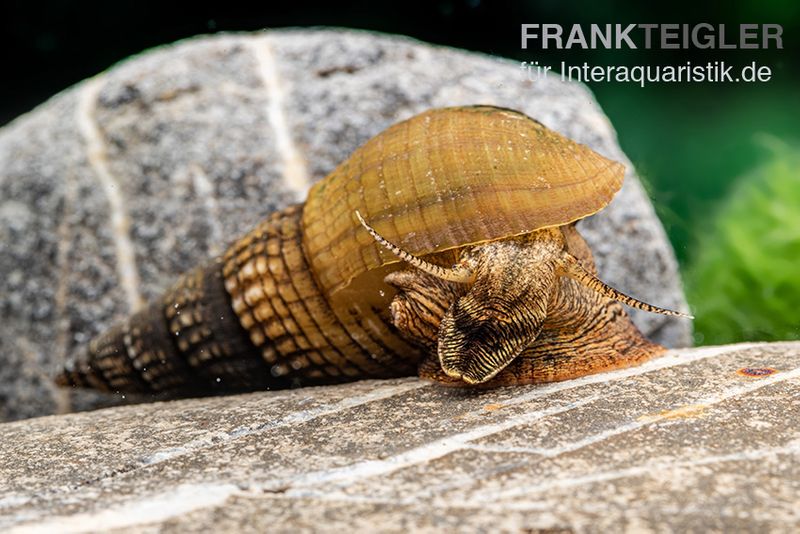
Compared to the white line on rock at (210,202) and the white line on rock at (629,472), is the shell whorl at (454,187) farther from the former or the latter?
the white line on rock at (210,202)

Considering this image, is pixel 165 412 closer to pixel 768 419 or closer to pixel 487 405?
pixel 487 405

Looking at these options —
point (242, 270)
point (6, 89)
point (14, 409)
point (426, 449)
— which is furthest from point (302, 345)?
point (6, 89)

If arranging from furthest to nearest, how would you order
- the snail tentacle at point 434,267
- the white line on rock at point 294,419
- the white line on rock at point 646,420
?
the snail tentacle at point 434,267, the white line on rock at point 294,419, the white line on rock at point 646,420

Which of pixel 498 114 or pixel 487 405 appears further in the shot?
pixel 498 114

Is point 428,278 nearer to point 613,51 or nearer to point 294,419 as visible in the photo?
point 294,419

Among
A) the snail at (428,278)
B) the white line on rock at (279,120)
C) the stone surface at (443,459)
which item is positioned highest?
the white line on rock at (279,120)

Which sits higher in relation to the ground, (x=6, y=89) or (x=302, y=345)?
(x=6, y=89)

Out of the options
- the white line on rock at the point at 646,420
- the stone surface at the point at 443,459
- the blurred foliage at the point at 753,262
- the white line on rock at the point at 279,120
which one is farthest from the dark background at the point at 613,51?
the stone surface at the point at 443,459
